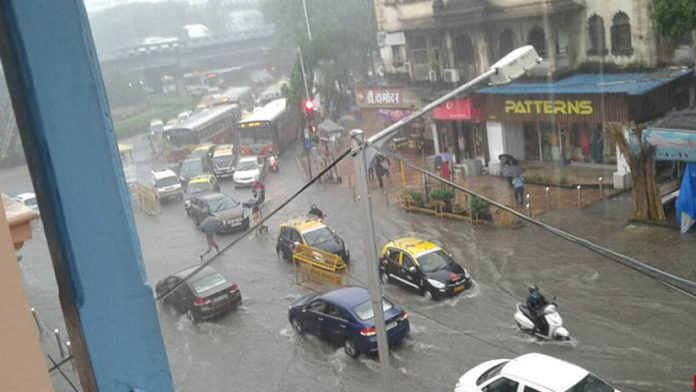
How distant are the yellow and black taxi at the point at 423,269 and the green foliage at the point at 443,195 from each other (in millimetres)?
1240

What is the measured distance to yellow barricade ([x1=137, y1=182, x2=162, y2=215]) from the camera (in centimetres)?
501

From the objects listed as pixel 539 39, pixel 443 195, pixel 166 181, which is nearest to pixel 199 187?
pixel 166 181

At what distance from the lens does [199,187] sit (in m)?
6.77

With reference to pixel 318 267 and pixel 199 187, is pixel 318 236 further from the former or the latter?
pixel 199 187

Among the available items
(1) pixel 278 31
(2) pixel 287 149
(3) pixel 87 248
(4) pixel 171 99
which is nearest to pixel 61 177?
(3) pixel 87 248

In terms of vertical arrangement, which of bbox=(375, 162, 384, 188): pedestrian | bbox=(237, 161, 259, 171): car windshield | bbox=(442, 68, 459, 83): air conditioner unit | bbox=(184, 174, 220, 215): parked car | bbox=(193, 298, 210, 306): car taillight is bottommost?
bbox=(193, 298, 210, 306): car taillight

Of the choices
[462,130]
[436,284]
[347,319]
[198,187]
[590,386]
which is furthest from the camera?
[462,130]

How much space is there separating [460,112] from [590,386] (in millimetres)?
5307

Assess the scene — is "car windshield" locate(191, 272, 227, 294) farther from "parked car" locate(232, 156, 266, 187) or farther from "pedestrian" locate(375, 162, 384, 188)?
"pedestrian" locate(375, 162, 384, 188)

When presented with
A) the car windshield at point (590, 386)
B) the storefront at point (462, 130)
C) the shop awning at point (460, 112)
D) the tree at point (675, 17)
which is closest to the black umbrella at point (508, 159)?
the storefront at point (462, 130)

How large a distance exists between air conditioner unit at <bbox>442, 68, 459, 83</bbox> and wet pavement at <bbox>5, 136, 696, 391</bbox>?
2.75 m

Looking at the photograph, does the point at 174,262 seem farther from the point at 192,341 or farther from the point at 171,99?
the point at 171,99

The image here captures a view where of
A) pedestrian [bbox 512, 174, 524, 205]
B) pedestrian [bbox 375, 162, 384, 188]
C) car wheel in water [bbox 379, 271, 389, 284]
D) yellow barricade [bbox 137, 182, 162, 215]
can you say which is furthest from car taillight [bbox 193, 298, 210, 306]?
pedestrian [bbox 512, 174, 524, 205]

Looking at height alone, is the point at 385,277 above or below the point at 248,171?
below
